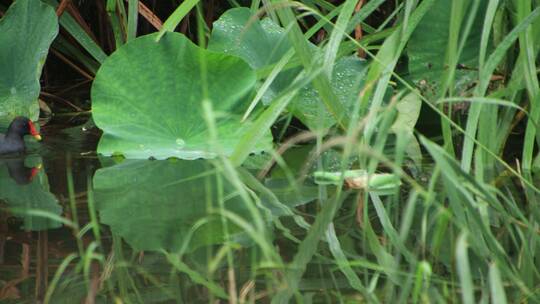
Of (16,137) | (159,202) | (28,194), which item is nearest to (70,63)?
(16,137)

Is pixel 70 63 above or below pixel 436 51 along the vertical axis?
below

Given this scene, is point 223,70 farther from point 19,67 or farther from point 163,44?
point 19,67

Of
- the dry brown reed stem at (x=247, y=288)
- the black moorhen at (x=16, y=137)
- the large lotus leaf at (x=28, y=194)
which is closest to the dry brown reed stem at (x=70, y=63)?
the black moorhen at (x=16, y=137)

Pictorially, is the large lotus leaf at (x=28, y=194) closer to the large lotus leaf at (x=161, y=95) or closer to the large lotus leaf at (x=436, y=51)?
the large lotus leaf at (x=161, y=95)

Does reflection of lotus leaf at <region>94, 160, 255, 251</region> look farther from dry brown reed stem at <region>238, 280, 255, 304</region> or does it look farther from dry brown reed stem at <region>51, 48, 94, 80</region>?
dry brown reed stem at <region>51, 48, 94, 80</region>

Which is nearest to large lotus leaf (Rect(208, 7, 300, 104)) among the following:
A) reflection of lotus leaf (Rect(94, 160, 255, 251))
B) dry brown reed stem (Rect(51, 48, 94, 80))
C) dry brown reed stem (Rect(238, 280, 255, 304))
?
reflection of lotus leaf (Rect(94, 160, 255, 251))

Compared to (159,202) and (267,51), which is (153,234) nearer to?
(159,202)
